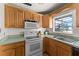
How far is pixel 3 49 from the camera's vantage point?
1.23 metres

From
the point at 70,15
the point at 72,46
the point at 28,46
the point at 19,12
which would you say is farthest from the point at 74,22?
the point at 19,12

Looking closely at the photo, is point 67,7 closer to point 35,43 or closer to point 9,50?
point 35,43

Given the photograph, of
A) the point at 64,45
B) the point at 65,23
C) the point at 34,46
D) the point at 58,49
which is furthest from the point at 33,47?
the point at 65,23

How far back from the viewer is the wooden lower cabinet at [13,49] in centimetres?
123

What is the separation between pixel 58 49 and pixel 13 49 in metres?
0.70

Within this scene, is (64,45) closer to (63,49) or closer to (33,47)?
(63,49)

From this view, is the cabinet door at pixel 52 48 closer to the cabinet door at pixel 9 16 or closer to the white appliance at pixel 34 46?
the white appliance at pixel 34 46

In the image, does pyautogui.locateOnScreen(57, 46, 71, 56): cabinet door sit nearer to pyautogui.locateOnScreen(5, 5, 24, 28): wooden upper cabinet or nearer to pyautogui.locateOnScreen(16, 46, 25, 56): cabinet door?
pyautogui.locateOnScreen(16, 46, 25, 56): cabinet door

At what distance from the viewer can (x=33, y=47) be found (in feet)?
5.35

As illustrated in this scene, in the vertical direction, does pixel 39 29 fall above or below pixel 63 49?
above

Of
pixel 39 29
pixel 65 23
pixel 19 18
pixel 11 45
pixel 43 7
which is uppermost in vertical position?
pixel 43 7

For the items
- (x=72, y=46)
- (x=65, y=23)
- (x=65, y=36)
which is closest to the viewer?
(x=72, y=46)

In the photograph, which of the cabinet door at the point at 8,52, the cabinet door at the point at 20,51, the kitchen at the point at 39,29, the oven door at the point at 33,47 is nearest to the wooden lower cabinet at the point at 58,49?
the kitchen at the point at 39,29

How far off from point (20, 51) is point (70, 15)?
1.00 m
